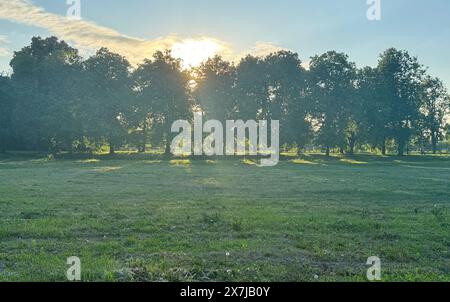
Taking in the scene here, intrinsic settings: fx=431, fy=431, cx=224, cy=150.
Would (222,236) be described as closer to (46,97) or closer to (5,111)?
(46,97)

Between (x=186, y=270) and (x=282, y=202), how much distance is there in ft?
45.1

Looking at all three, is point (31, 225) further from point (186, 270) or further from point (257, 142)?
point (257, 142)

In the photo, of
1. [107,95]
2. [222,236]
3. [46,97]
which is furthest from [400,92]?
[222,236]

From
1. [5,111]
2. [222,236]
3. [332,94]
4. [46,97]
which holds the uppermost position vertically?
[332,94]

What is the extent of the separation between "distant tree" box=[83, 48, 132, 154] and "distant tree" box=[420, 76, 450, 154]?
234 ft

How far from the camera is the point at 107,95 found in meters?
84.6

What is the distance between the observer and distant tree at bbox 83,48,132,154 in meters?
81.8

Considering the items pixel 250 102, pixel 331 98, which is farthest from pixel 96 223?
pixel 331 98

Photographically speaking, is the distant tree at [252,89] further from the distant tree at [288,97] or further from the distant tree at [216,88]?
the distant tree at [216,88]

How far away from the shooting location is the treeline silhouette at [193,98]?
8325 centimetres

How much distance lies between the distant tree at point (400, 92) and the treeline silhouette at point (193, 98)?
0.22m

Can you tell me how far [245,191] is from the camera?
29266 mm

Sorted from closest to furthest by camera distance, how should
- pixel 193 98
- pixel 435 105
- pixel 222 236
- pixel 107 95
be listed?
pixel 222 236 → pixel 107 95 → pixel 193 98 → pixel 435 105

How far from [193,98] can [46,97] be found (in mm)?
28709
